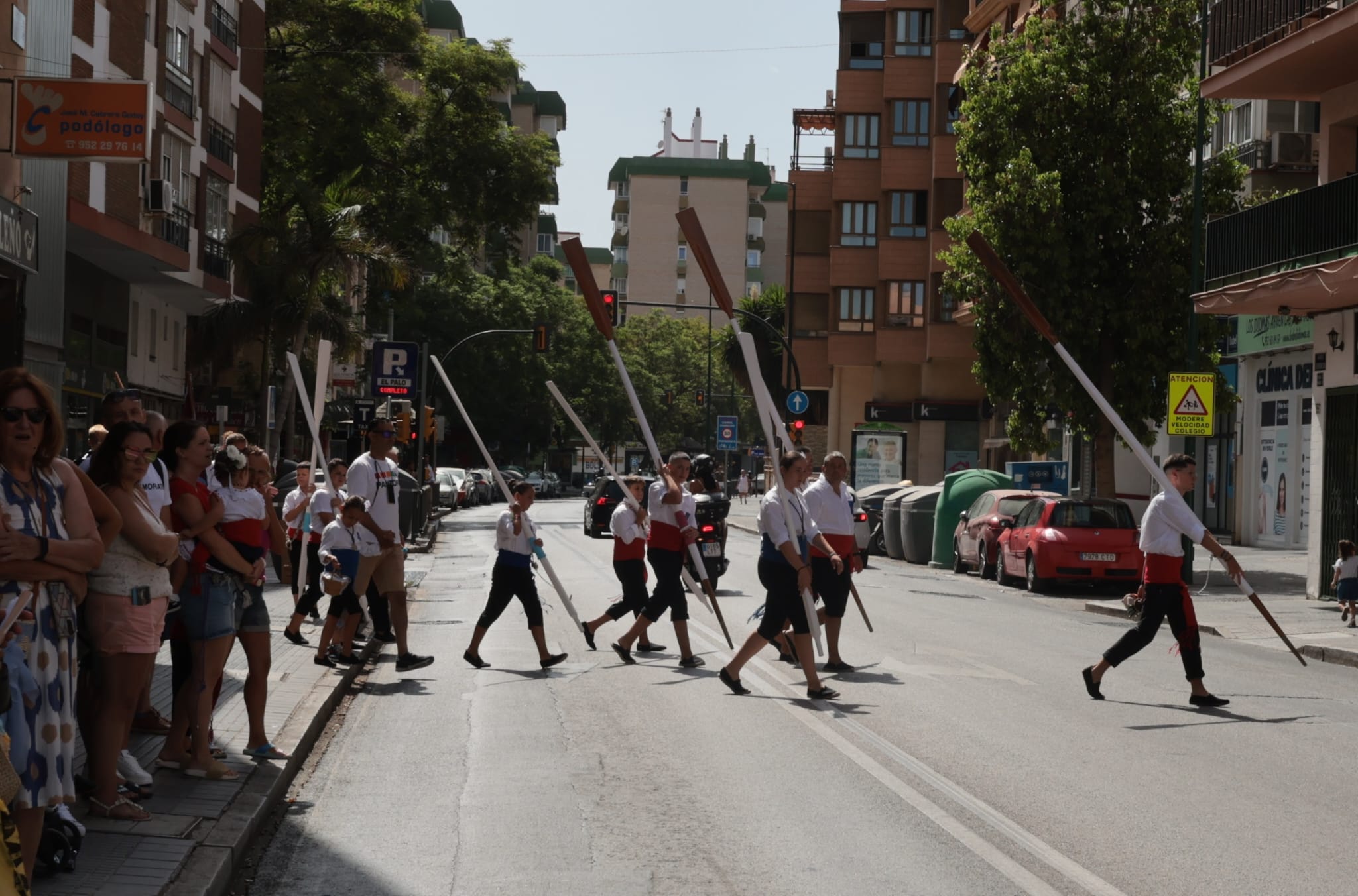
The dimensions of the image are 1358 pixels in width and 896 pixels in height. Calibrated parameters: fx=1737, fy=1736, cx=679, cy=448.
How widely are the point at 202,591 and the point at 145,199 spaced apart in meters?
23.8

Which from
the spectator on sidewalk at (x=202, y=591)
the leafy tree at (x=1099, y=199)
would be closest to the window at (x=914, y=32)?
the leafy tree at (x=1099, y=199)

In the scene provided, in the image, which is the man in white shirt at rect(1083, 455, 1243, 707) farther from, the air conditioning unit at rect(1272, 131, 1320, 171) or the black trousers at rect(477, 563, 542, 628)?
the air conditioning unit at rect(1272, 131, 1320, 171)

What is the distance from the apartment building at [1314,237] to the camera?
22266 mm

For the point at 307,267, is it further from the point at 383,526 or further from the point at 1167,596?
the point at 1167,596

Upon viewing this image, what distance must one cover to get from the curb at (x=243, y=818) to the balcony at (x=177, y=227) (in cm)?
2419

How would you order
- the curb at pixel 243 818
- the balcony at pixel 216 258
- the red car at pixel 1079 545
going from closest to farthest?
the curb at pixel 243 818, the red car at pixel 1079 545, the balcony at pixel 216 258

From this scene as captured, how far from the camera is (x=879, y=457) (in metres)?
43.7

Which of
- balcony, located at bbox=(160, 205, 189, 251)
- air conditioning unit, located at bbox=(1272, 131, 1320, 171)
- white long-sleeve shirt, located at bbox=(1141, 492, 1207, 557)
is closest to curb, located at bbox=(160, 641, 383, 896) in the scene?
white long-sleeve shirt, located at bbox=(1141, 492, 1207, 557)

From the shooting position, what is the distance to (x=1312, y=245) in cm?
2320

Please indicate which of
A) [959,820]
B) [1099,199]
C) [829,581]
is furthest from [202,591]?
[1099,199]

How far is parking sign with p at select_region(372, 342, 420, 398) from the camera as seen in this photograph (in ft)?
101

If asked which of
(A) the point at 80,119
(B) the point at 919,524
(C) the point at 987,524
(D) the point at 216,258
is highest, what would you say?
(D) the point at 216,258

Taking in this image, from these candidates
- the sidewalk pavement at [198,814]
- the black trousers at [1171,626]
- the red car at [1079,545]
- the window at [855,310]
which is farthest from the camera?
the window at [855,310]

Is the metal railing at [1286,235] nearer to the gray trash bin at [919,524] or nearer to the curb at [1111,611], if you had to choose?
the curb at [1111,611]
